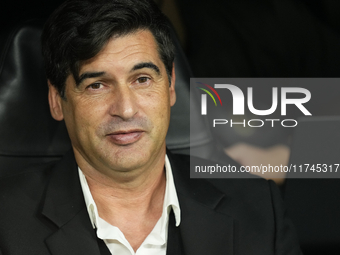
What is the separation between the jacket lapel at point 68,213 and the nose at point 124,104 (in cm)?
24

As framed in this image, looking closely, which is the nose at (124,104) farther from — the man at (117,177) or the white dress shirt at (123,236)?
the white dress shirt at (123,236)

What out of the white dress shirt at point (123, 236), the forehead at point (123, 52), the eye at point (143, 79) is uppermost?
the forehead at point (123, 52)

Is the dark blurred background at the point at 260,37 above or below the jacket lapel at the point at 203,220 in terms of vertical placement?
above

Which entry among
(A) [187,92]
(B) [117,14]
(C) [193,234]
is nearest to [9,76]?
(B) [117,14]

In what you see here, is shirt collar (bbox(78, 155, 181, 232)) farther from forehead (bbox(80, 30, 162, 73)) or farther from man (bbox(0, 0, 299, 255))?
forehead (bbox(80, 30, 162, 73))

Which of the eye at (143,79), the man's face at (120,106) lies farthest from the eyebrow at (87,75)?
the eye at (143,79)

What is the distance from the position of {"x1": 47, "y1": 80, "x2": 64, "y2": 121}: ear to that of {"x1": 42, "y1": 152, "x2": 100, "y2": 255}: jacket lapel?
0.12m

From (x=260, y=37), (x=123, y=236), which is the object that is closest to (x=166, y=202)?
(x=123, y=236)

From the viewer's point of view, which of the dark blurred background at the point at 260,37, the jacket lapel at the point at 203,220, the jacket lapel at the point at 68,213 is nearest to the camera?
the jacket lapel at the point at 68,213

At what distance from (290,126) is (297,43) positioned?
0.47 metres

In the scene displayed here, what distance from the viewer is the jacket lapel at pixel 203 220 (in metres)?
1.30

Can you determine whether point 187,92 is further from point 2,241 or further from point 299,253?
point 2,241

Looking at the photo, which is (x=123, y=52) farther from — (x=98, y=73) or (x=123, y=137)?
(x=123, y=137)

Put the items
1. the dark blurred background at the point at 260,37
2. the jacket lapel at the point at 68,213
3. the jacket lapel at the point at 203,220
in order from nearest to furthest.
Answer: the jacket lapel at the point at 68,213, the jacket lapel at the point at 203,220, the dark blurred background at the point at 260,37
